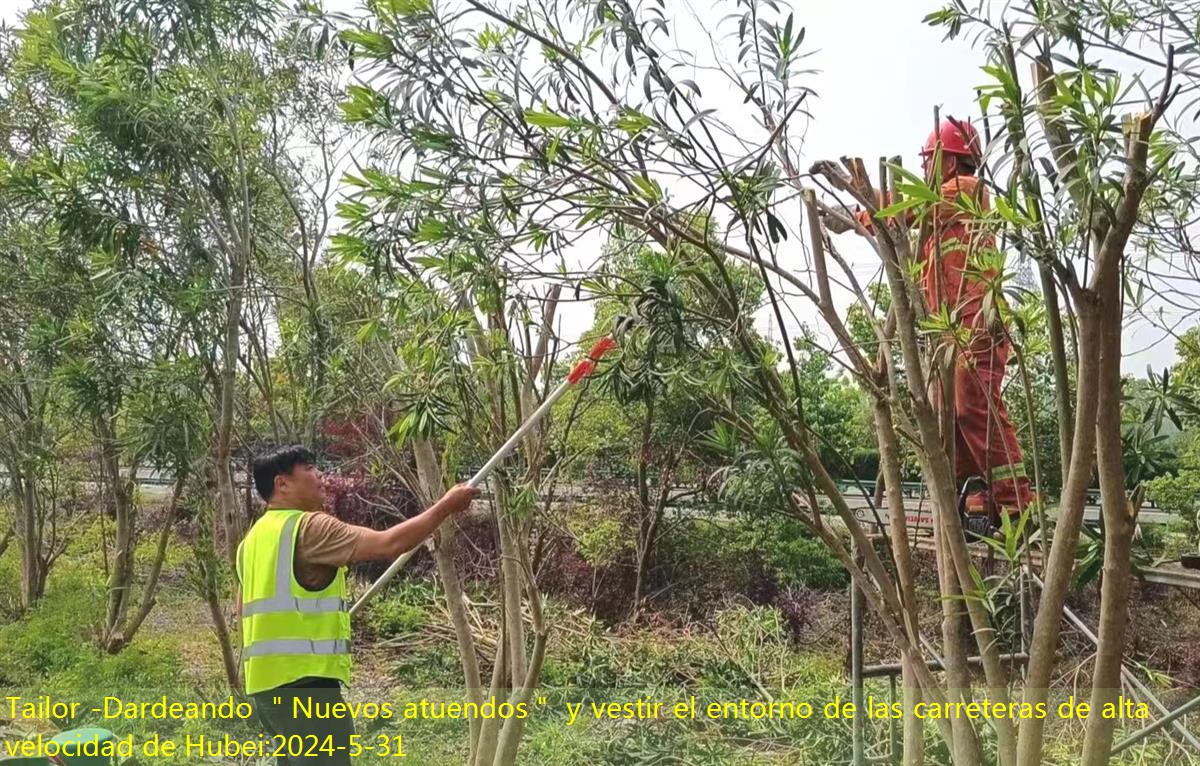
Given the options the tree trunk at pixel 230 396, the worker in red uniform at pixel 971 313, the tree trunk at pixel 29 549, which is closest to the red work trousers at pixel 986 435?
the worker in red uniform at pixel 971 313

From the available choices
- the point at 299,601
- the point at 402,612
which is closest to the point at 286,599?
the point at 299,601

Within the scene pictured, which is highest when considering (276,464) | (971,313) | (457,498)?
(971,313)

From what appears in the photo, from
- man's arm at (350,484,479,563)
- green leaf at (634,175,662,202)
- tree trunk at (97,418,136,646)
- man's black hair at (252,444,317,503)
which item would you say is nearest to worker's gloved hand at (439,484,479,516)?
man's arm at (350,484,479,563)

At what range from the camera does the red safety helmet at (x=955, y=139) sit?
2.16 meters

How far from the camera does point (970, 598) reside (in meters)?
2.01

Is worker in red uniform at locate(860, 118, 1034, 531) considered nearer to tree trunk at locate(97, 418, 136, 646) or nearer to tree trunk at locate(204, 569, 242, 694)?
tree trunk at locate(204, 569, 242, 694)

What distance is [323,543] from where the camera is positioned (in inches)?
98.3

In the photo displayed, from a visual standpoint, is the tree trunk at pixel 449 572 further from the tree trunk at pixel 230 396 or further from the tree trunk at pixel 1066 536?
the tree trunk at pixel 1066 536

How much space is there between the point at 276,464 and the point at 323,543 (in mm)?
327

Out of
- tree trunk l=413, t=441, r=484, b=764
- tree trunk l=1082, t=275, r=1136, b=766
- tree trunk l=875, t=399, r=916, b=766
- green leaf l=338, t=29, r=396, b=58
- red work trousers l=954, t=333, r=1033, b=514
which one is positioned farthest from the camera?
tree trunk l=413, t=441, r=484, b=764

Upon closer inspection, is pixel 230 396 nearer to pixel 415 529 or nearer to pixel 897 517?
pixel 415 529

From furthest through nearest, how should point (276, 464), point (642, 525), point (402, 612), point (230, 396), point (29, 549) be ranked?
point (29, 549) → point (642, 525) → point (402, 612) → point (230, 396) → point (276, 464)

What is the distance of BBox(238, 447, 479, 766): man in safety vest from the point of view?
2.51m

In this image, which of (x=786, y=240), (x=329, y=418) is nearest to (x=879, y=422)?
(x=786, y=240)
